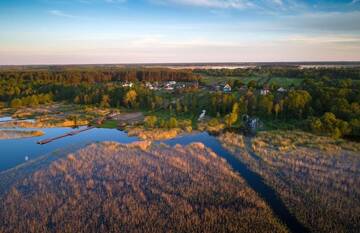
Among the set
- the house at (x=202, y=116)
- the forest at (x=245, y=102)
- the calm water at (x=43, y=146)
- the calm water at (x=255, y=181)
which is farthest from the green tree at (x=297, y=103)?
the calm water at (x=43, y=146)

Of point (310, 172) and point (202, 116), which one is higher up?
point (202, 116)

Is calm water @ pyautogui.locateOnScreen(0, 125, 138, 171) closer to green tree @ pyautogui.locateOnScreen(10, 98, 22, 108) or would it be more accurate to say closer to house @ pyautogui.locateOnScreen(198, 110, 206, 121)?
house @ pyautogui.locateOnScreen(198, 110, 206, 121)

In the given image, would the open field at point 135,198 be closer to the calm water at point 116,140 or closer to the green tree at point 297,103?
the calm water at point 116,140

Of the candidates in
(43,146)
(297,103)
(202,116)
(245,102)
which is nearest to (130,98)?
(202,116)

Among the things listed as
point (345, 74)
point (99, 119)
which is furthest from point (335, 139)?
point (345, 74)

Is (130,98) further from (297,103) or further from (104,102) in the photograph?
(297,103)

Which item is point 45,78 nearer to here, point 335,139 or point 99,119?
point 99,119
